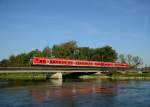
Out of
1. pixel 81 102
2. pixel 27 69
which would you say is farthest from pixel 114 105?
pixel 27 69

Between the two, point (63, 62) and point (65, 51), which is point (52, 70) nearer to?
point (63, 62)

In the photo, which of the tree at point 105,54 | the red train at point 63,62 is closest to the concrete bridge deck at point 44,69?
the red train at point 63,62

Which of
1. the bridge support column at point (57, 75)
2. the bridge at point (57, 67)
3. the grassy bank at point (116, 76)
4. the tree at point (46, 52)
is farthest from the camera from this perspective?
the tree at point (46, 52)

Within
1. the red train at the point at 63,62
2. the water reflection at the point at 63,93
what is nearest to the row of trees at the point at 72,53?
the red train at the point at 63,62

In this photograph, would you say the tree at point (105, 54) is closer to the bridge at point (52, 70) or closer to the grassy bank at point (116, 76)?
the bridge at point (52, 70)

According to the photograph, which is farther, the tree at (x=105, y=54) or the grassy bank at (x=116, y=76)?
the tree at (x=105, y=54)

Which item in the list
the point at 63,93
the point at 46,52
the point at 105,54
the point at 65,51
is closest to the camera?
the point at 63,93

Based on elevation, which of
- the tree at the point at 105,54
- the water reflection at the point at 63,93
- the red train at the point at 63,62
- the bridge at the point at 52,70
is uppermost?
the tree at the point at 105,54

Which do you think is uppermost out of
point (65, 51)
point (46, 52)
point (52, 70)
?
point (65, 51)

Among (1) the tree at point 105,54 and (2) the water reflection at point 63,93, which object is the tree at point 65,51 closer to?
(1) the tree at point 105,54

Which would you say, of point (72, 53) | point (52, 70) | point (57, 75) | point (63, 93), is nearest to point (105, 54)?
point (72, 53)

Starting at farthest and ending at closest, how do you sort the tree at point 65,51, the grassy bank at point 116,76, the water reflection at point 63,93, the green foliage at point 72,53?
the green foliage at point 72,53
the tree at point 65,51
the grassy bank at point 116,76
the water reflection at point 63,93

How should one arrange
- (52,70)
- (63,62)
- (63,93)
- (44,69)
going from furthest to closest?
(63,62)
(52,70)
(44,69)
(63,93)

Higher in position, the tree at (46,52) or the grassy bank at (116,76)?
the tree at (46,52)
